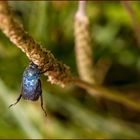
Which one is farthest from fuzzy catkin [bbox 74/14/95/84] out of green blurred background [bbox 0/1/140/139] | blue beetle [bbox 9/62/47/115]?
blue beetle [bbox 9/62/47/115]

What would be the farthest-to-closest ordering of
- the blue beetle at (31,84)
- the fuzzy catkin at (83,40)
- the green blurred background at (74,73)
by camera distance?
the green blurred background at (74,73), the fuzzy catkin at (83,40), the blue beetle at (31,84)

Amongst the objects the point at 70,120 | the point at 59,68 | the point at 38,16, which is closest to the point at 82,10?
the point at 59,68

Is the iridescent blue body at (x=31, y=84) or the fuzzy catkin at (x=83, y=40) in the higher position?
the fuzzy catkin at (x=83, y=40)

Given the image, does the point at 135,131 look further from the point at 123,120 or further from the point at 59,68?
the point at 59,68

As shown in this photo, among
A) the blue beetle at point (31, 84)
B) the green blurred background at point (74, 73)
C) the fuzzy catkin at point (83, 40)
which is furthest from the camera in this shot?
the green blurred background at point (74, 73)

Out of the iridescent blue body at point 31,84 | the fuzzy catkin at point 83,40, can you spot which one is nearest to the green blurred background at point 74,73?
the fuzzy catkin at point 83,40

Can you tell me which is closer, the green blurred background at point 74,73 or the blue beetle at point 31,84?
the blue beetle at point 31,84

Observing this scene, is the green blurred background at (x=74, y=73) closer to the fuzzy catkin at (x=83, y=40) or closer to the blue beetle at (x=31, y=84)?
the fuzzy catkin at (x=83, y=40)

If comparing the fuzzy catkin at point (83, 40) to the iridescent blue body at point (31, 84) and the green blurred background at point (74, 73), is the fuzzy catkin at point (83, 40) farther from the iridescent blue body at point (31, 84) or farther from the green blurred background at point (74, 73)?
the iridescent blue body at point (31, 84)

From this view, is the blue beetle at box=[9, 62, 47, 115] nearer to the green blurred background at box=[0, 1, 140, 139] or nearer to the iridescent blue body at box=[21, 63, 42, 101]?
the iridescent blue body at box=[21, 63, 42, 101]
